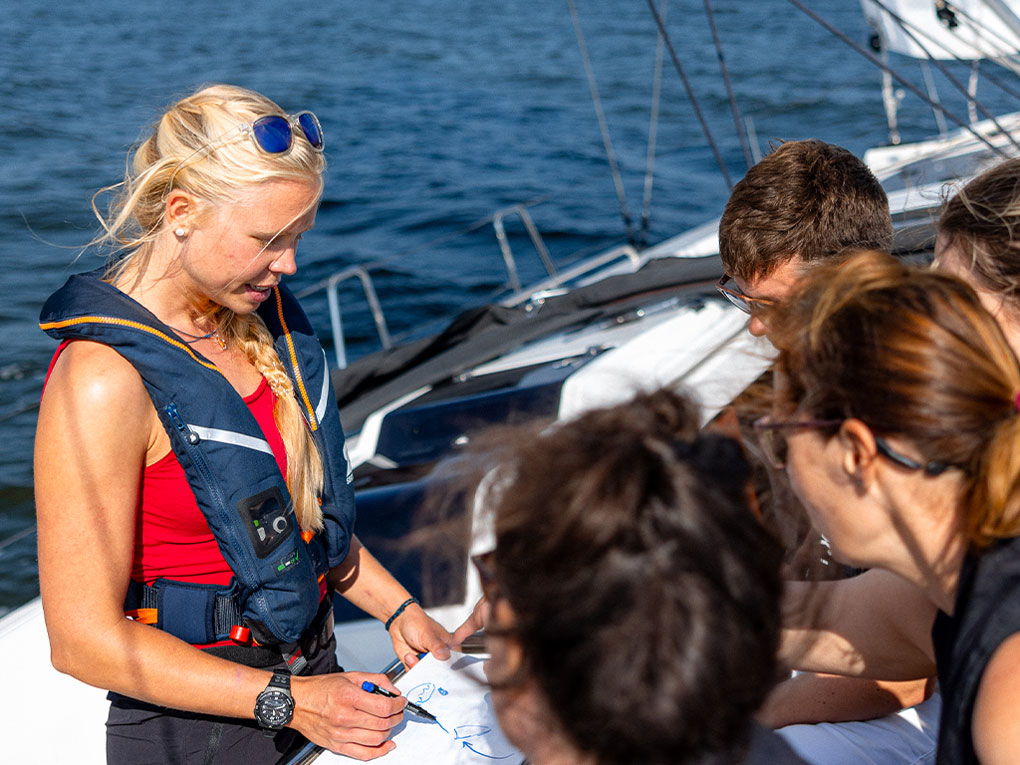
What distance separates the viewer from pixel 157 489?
3.97ft

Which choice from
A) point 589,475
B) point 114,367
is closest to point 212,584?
point 114,367

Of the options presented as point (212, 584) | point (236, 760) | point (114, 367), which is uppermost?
point (114, 367)

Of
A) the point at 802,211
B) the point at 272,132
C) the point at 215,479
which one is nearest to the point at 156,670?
the point at 215,479

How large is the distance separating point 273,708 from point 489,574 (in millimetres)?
601

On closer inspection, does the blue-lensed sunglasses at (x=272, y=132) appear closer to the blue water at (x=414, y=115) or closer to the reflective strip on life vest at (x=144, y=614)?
the reflective strip on life vest at (x=144, y=614)

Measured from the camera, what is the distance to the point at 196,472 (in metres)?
1.21

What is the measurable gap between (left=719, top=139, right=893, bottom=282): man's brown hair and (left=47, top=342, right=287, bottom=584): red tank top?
2.74 ft

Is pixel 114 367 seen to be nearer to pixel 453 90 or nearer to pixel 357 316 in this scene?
pixel 357 316

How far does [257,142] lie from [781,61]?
1202 centimetres

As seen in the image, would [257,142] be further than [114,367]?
Yes

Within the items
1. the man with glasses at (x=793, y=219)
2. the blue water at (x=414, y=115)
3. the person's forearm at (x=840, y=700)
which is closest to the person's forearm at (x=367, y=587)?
the person's forearm at (x=840, y=700)

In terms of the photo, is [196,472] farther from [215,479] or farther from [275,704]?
[275,704]

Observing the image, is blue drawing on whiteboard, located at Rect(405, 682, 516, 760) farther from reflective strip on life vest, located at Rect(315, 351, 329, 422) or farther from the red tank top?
reflective strip on life vest, located at Rect(315, 351, 329, 422)

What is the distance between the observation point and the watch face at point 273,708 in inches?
48.3
